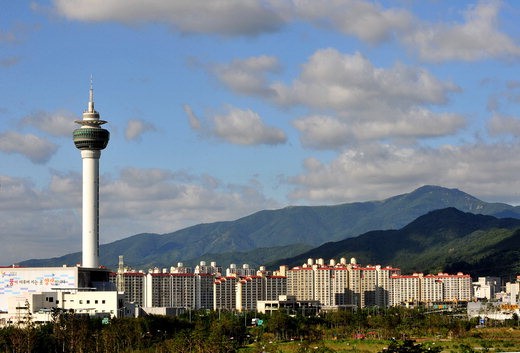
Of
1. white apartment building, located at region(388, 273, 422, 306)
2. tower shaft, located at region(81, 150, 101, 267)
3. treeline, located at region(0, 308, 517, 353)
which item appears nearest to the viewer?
treeline, located at region(0, 308, 517, 353)

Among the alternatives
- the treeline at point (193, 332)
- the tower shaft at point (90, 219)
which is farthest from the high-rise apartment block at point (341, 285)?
the tower shaft at point (90, 219)

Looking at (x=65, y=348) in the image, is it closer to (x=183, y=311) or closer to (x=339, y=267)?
(x=183, y=311)

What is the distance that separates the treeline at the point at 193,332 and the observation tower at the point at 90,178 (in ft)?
55.1

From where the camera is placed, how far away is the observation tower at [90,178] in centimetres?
12675

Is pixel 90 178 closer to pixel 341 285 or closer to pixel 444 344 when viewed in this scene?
pixel 444 344

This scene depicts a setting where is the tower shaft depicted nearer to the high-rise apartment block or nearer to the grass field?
the grass field

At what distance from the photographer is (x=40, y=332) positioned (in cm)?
8869

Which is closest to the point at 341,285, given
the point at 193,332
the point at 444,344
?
the point at 444,344

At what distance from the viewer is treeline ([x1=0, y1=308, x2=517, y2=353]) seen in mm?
79938

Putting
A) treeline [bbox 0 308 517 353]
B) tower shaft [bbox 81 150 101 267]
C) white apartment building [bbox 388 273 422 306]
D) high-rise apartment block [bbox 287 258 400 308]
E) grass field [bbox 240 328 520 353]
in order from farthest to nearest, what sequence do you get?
white apartment building [bbox 388 273 422 306] → high-rise apartment block [bbox 287 258 400 308] → tower shaft [bbox 81 150 101 267] → grass field [bbox 240 328 520 353] → treeline [bbox 0 308 517 353]

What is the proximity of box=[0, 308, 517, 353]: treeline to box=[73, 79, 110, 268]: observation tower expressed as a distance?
16806 millimetres

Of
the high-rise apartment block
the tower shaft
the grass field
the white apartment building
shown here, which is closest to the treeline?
the grass field

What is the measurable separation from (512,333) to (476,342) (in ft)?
50.0

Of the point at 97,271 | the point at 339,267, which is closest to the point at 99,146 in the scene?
the point at 97,271
